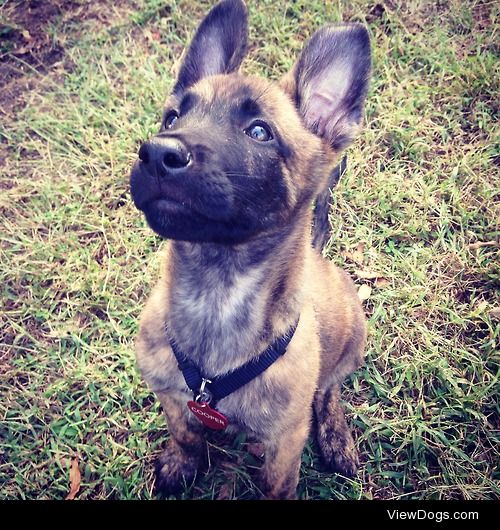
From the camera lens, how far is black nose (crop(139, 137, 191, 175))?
1.73m

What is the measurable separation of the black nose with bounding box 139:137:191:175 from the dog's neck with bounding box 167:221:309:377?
0.53 meters

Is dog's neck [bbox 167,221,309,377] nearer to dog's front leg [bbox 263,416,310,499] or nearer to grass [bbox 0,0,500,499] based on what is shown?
dog's front leg [bbox 263,416,310,499]

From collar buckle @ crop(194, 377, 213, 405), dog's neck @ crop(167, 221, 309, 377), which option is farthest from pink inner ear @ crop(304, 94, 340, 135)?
collar buckle @ crop(194, 377, 213, 405)

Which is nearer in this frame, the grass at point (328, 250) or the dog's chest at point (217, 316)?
the dog's chest at point (217, 316)

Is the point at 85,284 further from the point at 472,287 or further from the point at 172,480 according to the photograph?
the point at 472,287

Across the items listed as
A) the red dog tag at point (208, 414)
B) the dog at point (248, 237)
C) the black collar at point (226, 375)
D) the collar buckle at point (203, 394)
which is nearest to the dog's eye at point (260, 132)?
the dog at point (248, 237)

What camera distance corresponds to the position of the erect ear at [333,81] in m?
2.23

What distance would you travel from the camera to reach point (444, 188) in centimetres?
402

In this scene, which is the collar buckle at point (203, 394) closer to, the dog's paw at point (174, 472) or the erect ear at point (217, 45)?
the dog's paw at point (174, 472)

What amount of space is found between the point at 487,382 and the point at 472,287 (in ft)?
2.44

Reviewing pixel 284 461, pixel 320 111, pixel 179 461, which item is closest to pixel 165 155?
pixel 320 111

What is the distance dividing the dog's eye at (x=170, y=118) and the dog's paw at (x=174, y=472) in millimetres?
1862

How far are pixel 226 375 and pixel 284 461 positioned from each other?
67cm
